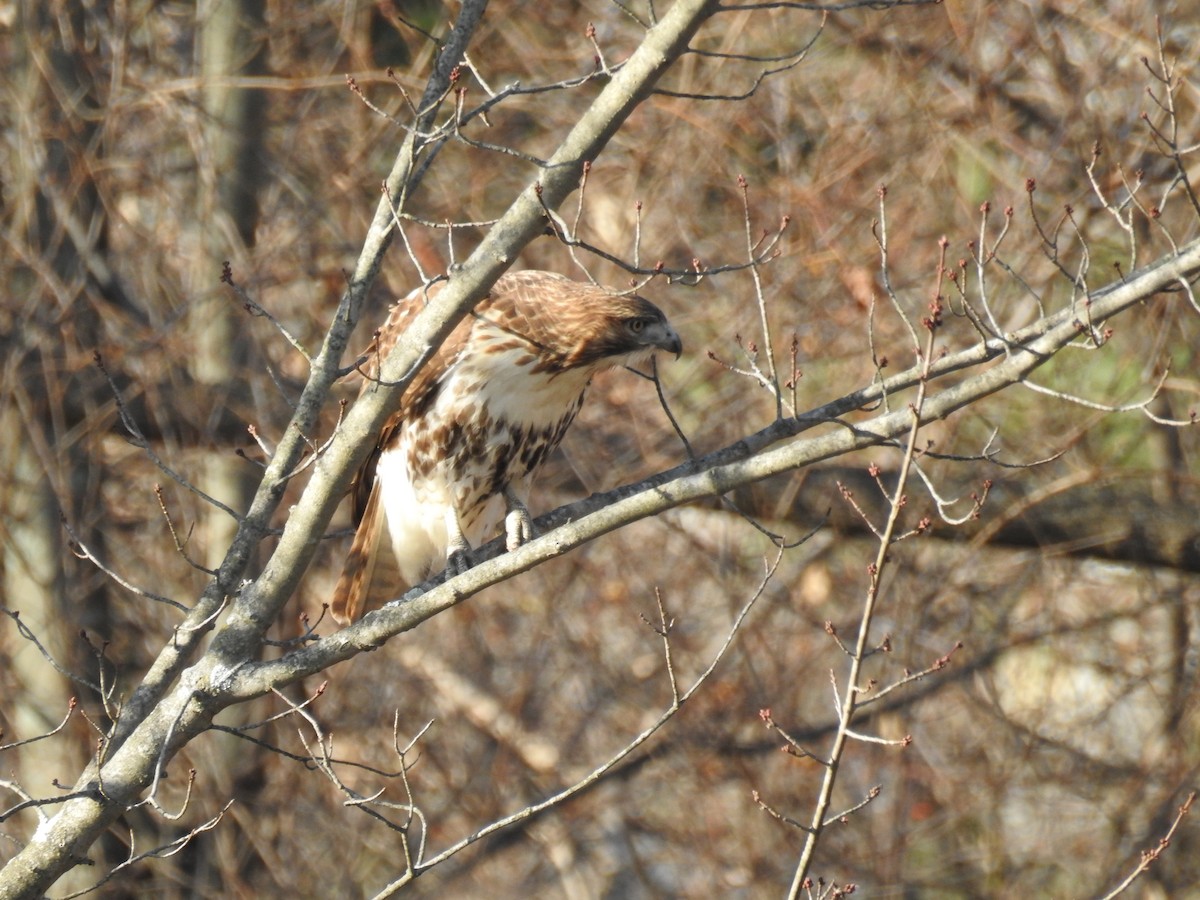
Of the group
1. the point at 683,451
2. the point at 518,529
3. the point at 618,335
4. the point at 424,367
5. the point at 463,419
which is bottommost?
the point at 683,451

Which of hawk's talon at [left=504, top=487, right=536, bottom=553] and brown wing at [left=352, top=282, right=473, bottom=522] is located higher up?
brown wing at [left=352, top=282, right=473, bottom=522]

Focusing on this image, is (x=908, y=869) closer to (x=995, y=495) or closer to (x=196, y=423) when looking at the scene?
(x=995, y=495)

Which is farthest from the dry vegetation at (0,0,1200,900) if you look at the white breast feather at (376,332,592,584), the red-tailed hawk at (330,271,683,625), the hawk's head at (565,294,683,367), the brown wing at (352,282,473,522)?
the hawk's head at (565,294,683,367)

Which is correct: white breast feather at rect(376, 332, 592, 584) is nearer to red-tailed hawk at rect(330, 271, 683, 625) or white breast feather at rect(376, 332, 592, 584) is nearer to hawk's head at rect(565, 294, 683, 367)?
red-tailed hawk at rect(330, 271, 683, 625)

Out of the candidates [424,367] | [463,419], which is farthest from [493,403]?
[424,367]

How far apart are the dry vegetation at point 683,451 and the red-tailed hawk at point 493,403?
220 cm

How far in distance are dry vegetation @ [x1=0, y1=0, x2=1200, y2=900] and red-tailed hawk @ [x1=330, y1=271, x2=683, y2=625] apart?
2.20 metres

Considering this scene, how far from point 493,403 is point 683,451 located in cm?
286

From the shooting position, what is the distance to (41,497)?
294 inches

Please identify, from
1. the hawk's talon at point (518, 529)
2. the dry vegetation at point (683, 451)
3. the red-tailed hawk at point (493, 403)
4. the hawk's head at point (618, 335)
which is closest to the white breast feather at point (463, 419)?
the red-tailed hawk at point (493, 403)

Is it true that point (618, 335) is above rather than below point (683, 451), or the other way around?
above

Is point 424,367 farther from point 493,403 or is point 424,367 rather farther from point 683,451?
point 683,451

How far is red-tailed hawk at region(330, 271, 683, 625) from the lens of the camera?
4547 millimetres

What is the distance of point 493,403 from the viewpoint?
4.61 metres
